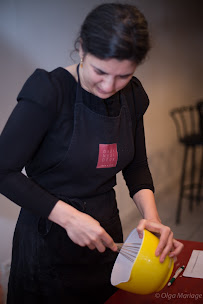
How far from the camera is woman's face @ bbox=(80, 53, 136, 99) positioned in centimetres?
95

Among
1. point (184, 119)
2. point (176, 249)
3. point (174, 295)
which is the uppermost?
point (176, 249)

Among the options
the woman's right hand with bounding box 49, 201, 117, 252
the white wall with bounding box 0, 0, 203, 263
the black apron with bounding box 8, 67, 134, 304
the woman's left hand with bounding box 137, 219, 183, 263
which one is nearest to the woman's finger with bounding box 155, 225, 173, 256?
the woman's left hand with bounding box 137, 219, 183, 263

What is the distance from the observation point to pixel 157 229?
41.1 inches

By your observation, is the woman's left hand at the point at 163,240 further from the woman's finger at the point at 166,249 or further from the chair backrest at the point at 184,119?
the chair backrest at the point at 184,119

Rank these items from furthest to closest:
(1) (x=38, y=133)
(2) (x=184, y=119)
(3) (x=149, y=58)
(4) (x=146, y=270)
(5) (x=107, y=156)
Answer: (2) (x=184, y=119) < (3) (x=149, y=58) < (5) (x=107, y=156) < (1) (x=38, y=133) < (4) (x=146, y=270)

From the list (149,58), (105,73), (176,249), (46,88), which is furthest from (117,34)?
(176,249)

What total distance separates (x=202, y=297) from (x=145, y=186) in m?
0.40

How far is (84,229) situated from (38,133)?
0.28 meters

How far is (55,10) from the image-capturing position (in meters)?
2.25

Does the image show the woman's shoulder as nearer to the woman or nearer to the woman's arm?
the woman

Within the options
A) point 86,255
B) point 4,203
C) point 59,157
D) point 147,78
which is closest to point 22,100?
point 59,157

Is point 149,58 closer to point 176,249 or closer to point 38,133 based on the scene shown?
point 38,133

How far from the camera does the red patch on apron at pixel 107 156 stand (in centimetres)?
114

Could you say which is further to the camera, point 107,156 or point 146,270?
point 107,156
